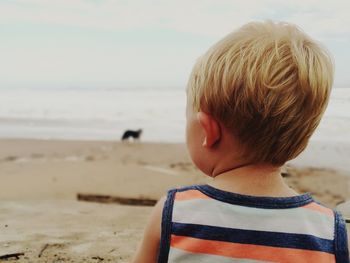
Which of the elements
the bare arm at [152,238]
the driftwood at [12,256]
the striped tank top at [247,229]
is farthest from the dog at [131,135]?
the striped tank top at [247,229]

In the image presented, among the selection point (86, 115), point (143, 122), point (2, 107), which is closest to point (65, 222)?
point (143, 122)

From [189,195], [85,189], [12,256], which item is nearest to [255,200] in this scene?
[189,195]

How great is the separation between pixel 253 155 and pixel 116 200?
399 centimetres

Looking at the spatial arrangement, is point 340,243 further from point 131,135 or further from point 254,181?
point 131,135

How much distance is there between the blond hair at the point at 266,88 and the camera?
1424 mm

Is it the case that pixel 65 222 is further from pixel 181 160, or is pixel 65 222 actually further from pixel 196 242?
pixel 181 160

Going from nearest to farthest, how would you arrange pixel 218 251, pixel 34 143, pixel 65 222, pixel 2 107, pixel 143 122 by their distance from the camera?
1. pixel 218 251
2. pixel 65 222
3. pixel 34 143
4. pixel 143 122
5. pixel 2 107

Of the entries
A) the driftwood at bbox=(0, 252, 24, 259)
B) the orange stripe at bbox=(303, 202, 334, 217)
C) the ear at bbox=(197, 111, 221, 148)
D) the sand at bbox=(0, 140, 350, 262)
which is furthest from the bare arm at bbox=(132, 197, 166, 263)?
the driftwood at bbox=(0, 252, 24, 259)

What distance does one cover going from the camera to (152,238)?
1.54 metres

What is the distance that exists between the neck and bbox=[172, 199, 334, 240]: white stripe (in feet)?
0.17

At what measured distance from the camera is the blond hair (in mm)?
1424

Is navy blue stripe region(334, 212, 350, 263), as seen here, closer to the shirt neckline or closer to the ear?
the shirt neckline

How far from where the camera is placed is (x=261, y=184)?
58.7 inches

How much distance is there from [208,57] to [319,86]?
31cm
